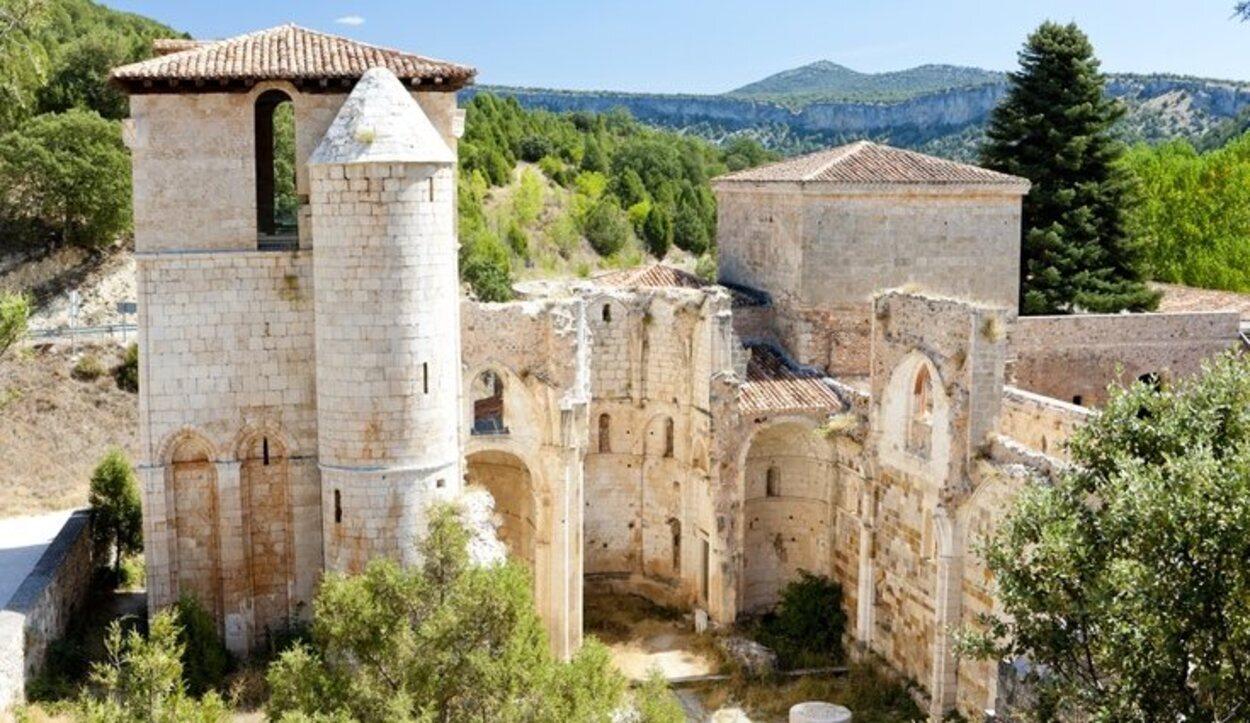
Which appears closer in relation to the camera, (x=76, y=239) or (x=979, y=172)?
(x=979, y=172)

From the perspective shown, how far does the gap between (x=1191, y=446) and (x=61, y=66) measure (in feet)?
157

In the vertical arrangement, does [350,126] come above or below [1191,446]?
above

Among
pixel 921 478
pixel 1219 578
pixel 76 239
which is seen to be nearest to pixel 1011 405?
pixel 921 478

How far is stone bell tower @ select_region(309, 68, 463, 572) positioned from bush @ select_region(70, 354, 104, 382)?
2207 centimetres

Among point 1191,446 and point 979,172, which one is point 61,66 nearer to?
point 979,172

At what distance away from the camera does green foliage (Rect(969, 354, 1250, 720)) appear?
820 cm

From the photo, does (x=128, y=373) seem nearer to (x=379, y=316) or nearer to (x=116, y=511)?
(x=116, y=511)

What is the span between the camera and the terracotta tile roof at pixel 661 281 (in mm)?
24891

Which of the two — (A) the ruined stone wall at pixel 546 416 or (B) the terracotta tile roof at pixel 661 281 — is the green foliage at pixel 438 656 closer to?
(A) the ruined stone wall at pixel 546 416

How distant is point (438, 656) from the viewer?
10727mm

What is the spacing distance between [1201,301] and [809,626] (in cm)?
1776

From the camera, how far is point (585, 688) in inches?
441

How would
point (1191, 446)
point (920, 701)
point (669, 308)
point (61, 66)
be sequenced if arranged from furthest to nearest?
1. point (61, 66)
2. point (669, 308)
3. point (920, 701)
4. point (1191, 446)

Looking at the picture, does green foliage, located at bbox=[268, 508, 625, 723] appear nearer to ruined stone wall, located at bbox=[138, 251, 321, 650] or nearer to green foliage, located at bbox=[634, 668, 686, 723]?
green foliage, located at bbox=[634, 668, 686, 723]
